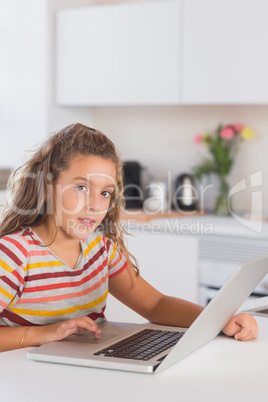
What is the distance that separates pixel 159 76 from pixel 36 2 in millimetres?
828

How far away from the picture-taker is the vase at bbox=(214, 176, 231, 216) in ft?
11.7

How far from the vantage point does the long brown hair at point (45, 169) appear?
153 cm

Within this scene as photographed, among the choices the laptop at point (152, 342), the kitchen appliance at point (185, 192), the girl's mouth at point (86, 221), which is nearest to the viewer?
the laptop at point (152, 342)

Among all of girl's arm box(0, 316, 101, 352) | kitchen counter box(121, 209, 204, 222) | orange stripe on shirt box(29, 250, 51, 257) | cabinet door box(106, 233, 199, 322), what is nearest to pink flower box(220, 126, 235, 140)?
kitchen counter box(121, 209, 204, 222)

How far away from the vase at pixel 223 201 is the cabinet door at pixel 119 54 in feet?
1.75

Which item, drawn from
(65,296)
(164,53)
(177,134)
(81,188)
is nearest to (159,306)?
(65,296)

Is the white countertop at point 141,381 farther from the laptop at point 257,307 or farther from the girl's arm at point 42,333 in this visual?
the laptop at point 257,307

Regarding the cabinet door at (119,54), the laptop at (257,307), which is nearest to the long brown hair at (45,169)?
the laptop at (257,307)

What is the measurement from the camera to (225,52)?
3277mm

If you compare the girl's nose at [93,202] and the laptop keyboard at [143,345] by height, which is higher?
the girl's nose at [93,202]

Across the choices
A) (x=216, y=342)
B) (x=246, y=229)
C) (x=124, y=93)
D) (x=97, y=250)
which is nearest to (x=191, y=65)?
(x=124, y=93)

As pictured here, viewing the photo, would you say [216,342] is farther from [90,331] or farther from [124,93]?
[124,93]

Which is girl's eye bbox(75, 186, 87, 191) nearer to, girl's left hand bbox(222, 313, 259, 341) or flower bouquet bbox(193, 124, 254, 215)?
girl's left hand bbox(222, 313, 259, 341)

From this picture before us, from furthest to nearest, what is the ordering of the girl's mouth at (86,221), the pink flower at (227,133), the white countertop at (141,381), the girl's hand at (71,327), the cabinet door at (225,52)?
the pink flower at (227,133)
the cabinet door at (225,52)
the girl's mouth at (86,221)
the girl's hand at (71,327)
the white countertop at (141,381)
